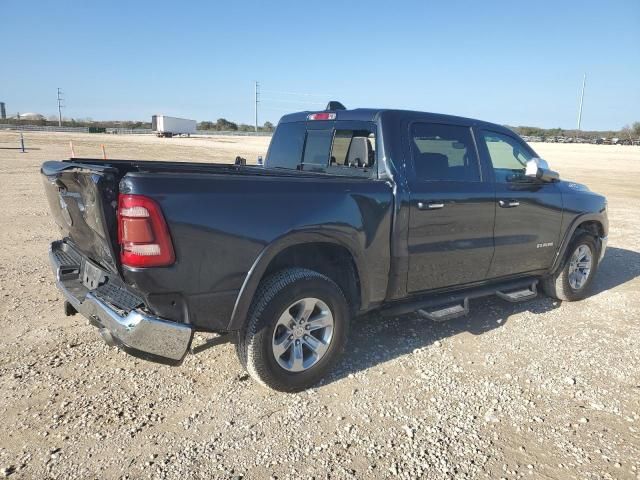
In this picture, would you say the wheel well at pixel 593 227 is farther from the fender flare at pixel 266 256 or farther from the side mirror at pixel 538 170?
the fender flare at pixel 266 256

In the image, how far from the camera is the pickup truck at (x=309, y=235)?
266 centimetres

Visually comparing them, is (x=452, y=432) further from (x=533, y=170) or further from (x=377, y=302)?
(x=533, y=170)

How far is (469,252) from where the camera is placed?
4.13 meters

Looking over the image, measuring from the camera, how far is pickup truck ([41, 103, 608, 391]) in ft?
8.72

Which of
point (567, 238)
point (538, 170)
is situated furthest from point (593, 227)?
point (538, 170)

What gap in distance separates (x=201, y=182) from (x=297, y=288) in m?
0.94

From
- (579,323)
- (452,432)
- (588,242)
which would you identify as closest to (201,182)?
(452,432)

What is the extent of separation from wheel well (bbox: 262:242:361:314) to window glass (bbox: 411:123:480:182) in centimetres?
93

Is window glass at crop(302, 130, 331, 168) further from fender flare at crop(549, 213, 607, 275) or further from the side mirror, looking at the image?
fender flare at crop(549, 213, 607, 275)

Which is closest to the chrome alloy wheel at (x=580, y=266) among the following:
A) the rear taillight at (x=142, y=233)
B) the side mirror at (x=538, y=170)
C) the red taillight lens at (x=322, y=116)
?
the side mirror at (x=538, y=170)

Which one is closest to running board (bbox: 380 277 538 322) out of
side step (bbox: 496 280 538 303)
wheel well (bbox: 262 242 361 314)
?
side step (bbox: 496 280 538 303)

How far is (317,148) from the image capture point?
4371 mm

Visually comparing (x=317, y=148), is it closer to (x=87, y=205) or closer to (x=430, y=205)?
(x=430, y=205)

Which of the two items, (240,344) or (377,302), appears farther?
(377,302)
